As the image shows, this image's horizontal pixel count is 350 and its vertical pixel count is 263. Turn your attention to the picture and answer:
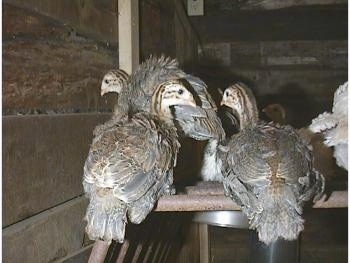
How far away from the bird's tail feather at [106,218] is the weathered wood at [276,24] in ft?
4.85

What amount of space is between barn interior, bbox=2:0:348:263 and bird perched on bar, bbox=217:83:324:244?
0.08 meters

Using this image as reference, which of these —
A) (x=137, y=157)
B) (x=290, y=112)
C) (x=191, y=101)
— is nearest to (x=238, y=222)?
(x=191, y=101)

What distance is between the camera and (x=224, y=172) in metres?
1.00

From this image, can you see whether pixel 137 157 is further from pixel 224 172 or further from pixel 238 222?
pixel 238 222

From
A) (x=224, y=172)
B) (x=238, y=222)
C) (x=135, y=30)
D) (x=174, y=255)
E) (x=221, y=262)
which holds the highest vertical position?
(x=135, y=30)

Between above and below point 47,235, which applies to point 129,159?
above

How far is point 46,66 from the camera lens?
101cm

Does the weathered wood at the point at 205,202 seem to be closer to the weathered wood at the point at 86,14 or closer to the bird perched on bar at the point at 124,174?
the bird perched on bar at the point at 124,174

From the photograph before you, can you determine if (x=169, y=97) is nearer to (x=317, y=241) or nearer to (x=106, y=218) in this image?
(x=106, y=218)

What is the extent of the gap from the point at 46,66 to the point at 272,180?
452 millimetres

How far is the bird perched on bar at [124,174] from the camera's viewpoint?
854 mm

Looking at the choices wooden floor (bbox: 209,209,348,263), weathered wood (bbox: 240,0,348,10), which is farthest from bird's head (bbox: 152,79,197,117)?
wooden floor (bbox: 209,209,348,263)

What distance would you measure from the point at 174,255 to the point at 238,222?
0.74 m

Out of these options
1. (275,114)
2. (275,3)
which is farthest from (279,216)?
(275,3)
